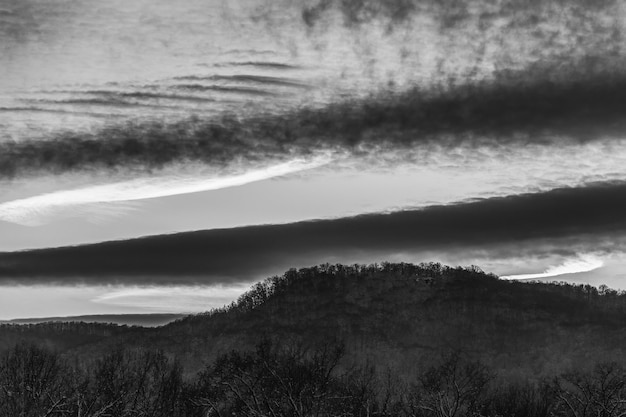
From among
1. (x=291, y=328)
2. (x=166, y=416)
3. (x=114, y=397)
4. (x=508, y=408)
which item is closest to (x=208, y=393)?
(x=166, y=416)

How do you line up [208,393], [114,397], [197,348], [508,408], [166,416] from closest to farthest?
[114,397]
[166,416]
[208,393]
[508,408]
[197,348]

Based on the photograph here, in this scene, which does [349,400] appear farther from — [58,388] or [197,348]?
[197,348]

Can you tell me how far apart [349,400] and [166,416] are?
16589 millimetres

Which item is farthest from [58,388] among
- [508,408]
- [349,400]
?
[508,408]

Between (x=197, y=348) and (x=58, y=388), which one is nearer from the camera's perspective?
(x=58, y=388)

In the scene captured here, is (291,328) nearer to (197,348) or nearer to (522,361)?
(197,348)

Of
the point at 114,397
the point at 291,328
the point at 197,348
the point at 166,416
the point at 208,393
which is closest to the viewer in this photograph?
the point at 114,397

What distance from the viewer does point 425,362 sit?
608 ft

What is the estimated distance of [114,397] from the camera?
224ft

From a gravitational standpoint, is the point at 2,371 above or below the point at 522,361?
above

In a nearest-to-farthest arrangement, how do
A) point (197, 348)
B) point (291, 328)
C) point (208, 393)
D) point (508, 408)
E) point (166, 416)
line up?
point (166, 416) → point (208, 393) → point (508, 408) → point (197, 348) → point (291, 328)

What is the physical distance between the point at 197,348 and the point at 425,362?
50822 mm

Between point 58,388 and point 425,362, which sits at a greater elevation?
point 58,388

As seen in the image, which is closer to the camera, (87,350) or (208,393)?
(208,393)
